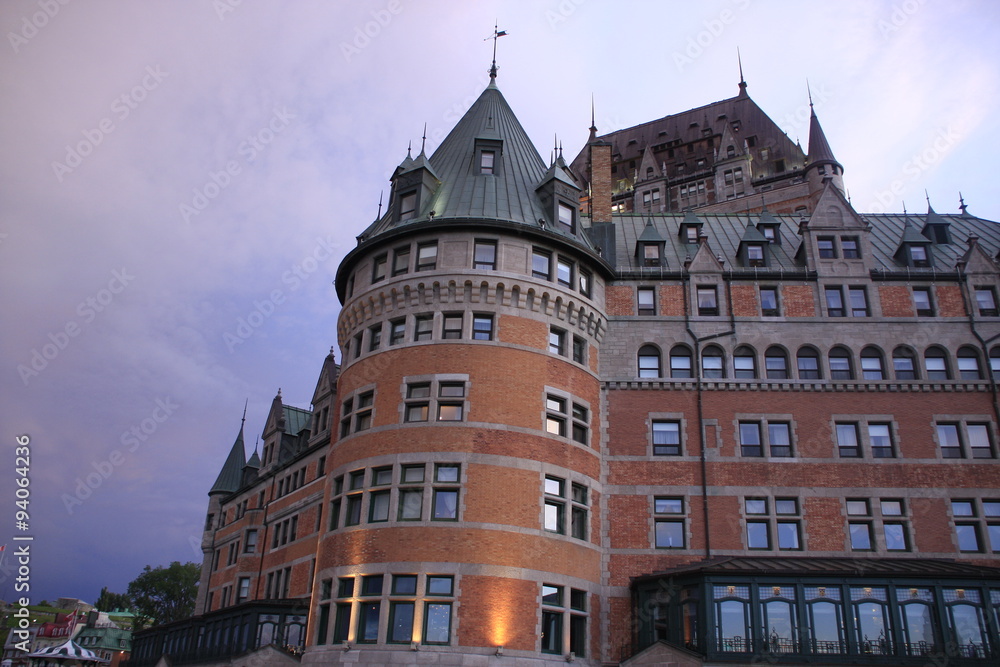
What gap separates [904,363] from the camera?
34406 mm

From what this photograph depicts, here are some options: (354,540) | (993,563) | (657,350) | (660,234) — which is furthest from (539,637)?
(660,234)

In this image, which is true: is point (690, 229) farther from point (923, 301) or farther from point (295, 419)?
point (295, 419)

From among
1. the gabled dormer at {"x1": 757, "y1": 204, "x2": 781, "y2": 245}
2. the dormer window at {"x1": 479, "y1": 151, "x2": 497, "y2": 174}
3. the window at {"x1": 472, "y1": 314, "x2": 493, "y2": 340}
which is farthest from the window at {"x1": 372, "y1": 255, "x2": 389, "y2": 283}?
the gabled dormer at {"x1": 757, "y1": 204, "x2": 781, "y2": 245}

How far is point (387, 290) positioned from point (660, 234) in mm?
14918

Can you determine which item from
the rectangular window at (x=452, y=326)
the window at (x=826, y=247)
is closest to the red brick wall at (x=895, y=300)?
the window at (x=826, y=247)

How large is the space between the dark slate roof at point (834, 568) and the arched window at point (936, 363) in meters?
7.98

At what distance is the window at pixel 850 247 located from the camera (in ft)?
120

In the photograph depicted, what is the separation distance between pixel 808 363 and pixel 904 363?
4.04m

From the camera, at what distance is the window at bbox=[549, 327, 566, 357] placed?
32.8 meters

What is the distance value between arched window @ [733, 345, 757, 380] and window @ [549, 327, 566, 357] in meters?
7.63

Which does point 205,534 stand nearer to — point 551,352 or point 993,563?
point 551,352

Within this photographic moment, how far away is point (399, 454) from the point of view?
97.0ft

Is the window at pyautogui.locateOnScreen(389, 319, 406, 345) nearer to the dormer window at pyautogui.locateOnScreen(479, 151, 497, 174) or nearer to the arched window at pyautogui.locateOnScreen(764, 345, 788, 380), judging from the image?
the dormer window at pyautogui.locateOnScreen(479, 151, 497, 174)

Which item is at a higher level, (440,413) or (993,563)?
(440,413)
